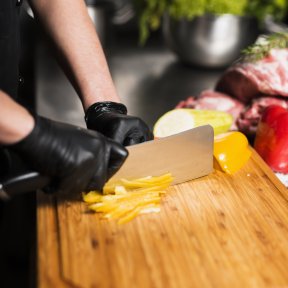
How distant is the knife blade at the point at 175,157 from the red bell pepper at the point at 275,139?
25 cm

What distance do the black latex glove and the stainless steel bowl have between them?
126 cm

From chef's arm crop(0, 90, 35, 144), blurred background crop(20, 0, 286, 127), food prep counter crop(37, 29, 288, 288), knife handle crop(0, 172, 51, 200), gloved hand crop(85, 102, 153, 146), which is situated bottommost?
blurred background crop(20, 0, 286, 127)

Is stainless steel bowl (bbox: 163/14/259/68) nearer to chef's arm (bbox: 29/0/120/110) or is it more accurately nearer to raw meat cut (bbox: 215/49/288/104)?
raw meat cut (bbox: 215/49/288/104)

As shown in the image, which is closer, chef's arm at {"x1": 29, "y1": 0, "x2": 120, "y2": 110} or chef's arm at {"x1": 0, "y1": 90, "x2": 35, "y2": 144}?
chef's arm at {"x1": 0, "y1": 90, "x2": 35, "y2": 144}

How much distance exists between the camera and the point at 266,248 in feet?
3.82

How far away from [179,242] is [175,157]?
28cm

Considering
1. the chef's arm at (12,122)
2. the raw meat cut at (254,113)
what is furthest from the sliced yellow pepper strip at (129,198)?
the raw meat cut at (254,113)

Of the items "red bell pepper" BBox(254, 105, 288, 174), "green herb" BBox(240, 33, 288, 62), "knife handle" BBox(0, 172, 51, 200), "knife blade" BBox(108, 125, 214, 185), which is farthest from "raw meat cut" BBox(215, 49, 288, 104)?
"knife handle" BBox(0, 172, 51, 200)

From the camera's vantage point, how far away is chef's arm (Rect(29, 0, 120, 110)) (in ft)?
5.05

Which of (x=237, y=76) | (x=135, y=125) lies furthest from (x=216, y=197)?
(x=237, y=76)

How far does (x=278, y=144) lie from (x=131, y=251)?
2.17 ft

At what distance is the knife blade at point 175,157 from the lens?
1.33m

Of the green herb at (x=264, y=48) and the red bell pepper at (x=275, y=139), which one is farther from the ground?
the green herb at (x=264, y=48)

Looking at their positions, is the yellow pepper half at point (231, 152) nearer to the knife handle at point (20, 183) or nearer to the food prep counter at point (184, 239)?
the food prep counter at point (184, 239)
